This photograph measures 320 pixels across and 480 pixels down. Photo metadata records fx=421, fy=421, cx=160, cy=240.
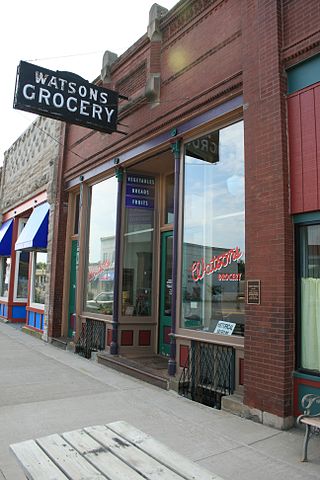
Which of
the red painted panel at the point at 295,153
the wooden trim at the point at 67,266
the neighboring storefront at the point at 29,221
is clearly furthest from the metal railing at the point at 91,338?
the red painted panel at the point at 295,153

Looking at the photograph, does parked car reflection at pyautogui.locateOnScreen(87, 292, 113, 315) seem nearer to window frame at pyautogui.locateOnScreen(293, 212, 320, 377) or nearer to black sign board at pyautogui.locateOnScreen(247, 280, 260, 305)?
black sign board at pyautogui.locateOnScreen(247, 280, 260, 305)

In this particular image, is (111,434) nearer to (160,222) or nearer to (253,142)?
Answer: (253,142)

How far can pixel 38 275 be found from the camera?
44.9 ft

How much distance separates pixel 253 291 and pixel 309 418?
1.66 m

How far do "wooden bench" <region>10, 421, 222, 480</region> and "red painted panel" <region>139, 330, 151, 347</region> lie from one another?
18.9ft

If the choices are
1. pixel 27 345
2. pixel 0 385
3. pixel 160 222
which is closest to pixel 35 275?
pixel 27 345

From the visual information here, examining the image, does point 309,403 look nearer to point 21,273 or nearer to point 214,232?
point 214,232

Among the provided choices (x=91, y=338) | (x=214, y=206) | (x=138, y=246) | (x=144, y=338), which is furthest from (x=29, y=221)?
(x=214, y=206)

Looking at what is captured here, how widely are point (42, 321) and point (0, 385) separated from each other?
5696 mm

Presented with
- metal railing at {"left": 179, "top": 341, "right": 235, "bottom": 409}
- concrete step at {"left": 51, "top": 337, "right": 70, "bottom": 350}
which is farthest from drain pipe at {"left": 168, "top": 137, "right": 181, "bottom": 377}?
concrete step at {"left": 51, "top": 337, "right": 70, "bottom": 350}

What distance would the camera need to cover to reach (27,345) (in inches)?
420

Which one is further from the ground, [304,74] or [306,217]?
[304,74]

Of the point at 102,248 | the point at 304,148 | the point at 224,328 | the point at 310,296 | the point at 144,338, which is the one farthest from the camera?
the point at 102,248

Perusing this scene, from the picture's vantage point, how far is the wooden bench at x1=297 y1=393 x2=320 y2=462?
3877mm
